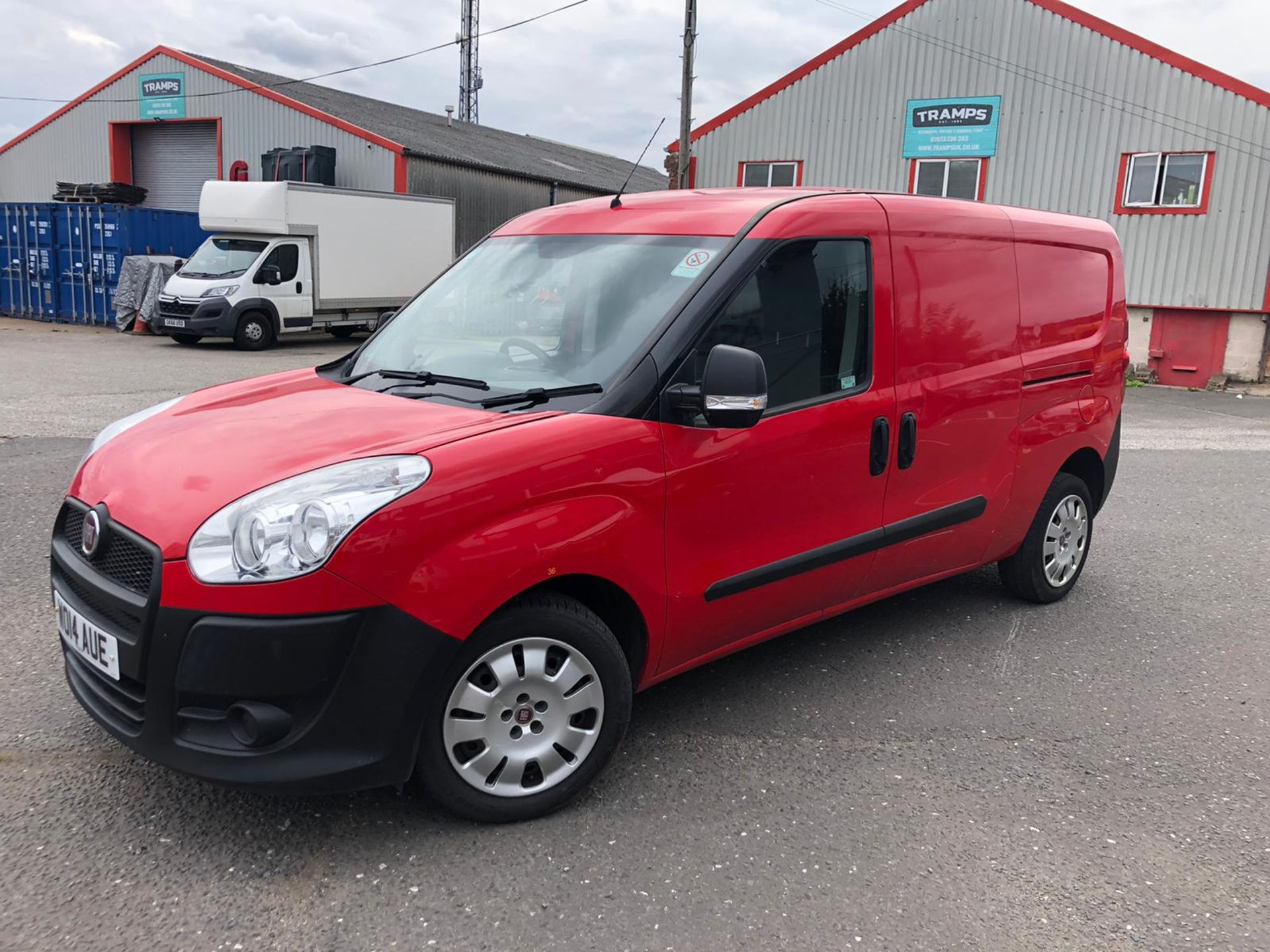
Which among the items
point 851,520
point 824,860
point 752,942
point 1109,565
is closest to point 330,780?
point 752,942

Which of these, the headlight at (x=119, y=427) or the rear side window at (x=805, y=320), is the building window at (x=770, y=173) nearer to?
the rear side window at (x=805, y=320)

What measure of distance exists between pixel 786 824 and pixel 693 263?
70.5 inches

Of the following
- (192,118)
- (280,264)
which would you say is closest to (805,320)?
(280,264)

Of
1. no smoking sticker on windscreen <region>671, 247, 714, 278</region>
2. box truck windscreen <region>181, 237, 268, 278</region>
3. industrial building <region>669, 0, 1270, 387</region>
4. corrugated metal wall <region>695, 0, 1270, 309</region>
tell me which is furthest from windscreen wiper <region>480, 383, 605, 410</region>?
industrial building <region>669, 0, 1270, 387</region>

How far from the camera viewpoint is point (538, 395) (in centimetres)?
318

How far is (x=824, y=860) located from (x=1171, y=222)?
61.5 ft

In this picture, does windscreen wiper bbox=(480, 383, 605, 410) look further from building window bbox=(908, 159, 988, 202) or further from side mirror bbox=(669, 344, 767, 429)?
building window bbox=(908, 159, 988, 202)

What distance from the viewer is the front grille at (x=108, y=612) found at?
2682 millimetres

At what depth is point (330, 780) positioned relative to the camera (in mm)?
2658

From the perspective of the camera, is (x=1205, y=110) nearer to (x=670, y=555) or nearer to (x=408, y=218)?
(x=408, y=218)

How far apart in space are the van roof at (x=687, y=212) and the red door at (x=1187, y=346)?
16256 millimetres

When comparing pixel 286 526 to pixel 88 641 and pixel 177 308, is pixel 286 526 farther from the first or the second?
pixel 177 308

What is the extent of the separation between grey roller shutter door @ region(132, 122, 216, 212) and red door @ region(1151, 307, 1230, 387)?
78.8 feet

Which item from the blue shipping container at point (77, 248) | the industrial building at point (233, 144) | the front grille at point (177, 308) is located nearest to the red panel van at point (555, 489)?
the front grille at point (177, 308)
